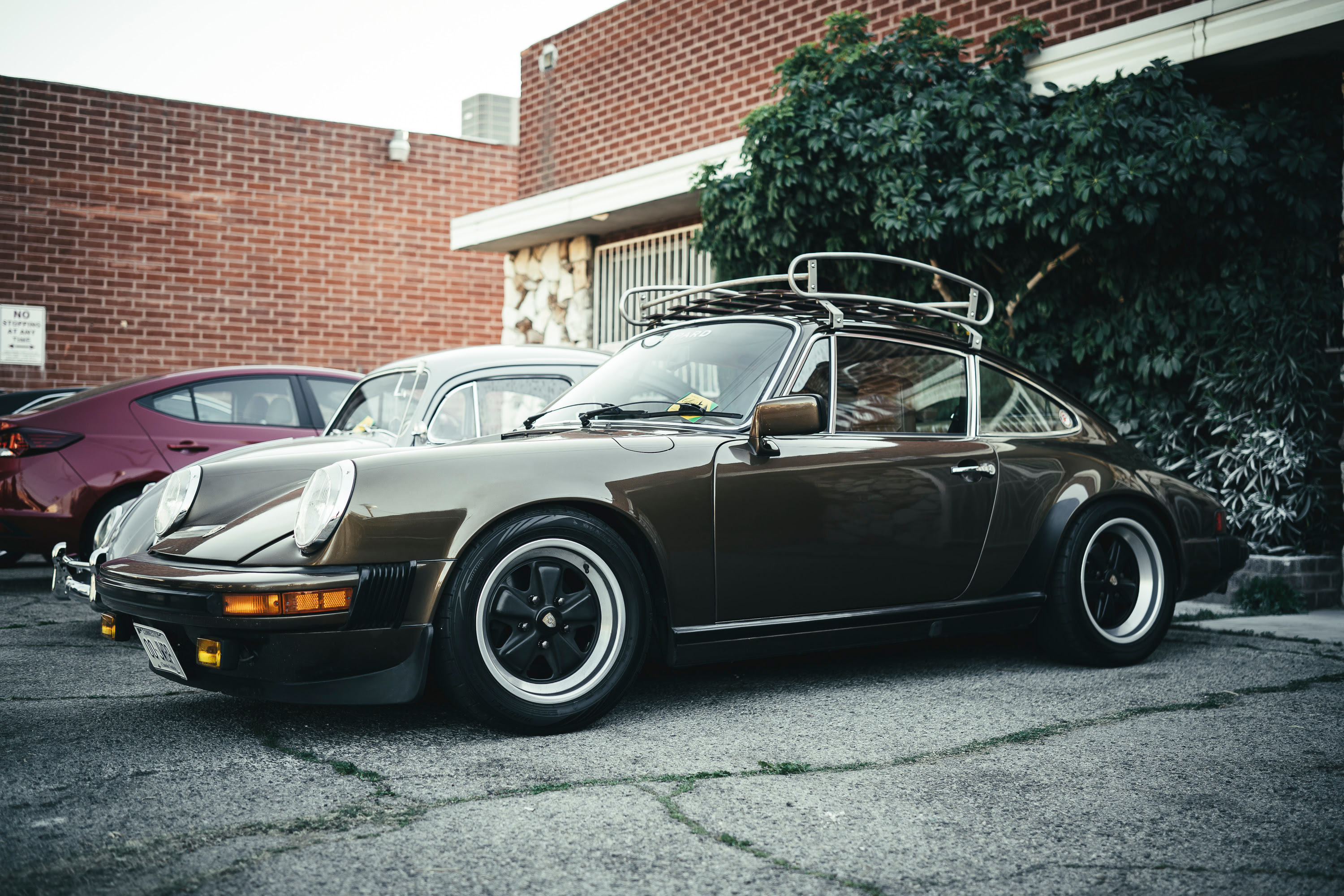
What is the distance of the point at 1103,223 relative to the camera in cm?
682

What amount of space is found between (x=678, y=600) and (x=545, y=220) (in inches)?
324

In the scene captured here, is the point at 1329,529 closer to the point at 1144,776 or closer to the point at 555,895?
the point at 1144,776

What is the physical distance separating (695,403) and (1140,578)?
215 cm

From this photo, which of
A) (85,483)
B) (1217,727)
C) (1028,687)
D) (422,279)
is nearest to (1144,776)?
(1217,727)

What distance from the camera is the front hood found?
348 cm

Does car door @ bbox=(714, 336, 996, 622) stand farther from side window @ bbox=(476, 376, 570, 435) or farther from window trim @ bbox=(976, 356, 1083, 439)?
side window @ bbox=(476, 376, 570, 435)

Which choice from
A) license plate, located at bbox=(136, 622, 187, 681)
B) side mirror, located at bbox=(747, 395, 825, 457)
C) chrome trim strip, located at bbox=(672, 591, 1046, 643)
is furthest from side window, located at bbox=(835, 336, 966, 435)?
license plate, located at bbox=(136, 622, 187, 681)

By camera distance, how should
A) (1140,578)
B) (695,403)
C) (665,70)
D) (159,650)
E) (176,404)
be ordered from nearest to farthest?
(159,650)
(695,403)
(1140,578)
(176,404)
(665,70)

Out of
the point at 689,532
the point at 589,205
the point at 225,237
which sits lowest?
the point at 689,532

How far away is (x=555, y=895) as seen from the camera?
2332mm

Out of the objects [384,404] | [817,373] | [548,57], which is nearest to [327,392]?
[384,404]

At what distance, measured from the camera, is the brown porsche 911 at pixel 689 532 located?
3.35 meters

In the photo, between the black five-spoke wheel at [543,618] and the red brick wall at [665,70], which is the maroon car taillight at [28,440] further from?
the red brick wall at [665,70]

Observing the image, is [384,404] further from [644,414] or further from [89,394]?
[644,414]
